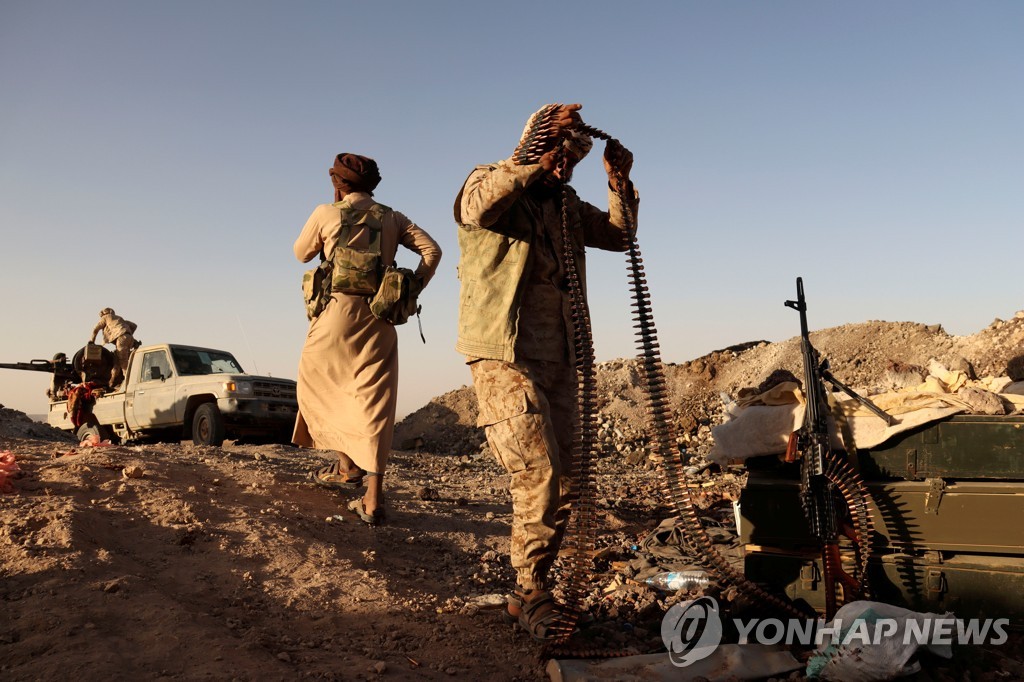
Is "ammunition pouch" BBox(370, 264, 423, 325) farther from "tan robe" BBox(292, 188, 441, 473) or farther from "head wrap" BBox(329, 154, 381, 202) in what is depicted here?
"head wrap" BBox(329, 154, 381, 202)

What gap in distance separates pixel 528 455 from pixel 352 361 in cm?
244

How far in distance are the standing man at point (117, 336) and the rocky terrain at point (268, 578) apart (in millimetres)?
5974

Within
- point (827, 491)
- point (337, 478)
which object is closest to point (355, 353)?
point (337, 478)

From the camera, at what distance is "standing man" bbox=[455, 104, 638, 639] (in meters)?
3.55

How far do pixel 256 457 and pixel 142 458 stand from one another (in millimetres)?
1881

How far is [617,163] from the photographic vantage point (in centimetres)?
391

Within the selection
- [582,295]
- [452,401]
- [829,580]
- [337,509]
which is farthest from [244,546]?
[452,401]

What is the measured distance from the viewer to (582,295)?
12.7ft

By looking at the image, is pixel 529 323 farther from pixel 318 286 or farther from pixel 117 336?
pixel 117 336

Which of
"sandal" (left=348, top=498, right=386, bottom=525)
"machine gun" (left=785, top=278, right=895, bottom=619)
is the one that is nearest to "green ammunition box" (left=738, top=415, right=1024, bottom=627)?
"machine gun" (left=785, top=278, right=895, bottom=619)

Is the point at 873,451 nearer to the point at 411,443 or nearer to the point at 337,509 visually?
the point at 337,509

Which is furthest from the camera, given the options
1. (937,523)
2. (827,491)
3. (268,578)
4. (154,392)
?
(154,392)

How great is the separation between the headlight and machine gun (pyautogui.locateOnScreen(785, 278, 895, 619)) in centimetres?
895

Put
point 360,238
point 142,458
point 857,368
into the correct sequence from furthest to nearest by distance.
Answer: point 857,368 < point 142,458 < point 360,238
